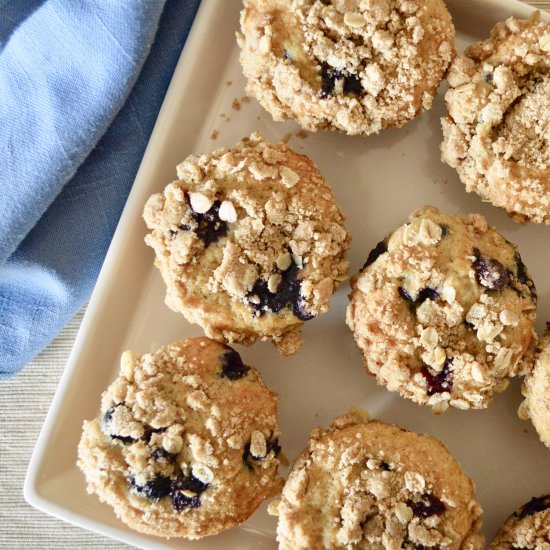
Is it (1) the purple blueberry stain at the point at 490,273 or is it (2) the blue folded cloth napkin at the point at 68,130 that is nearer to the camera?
(1) the purple blueberry stain at the point at 490,273

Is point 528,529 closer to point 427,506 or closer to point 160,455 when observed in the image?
point 427,506

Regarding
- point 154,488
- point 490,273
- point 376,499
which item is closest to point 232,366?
point 154,488

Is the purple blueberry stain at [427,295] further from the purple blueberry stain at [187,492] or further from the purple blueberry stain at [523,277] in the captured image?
the purple blueberry stain at [187,492]

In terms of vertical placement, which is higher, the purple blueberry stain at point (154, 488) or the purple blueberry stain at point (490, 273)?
the purple blueberry stain at point (490, 273)

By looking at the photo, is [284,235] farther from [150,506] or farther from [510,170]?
[150,506]

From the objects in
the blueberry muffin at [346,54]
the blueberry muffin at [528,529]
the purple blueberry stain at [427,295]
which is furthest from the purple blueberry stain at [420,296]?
the blueberry muffin at [528,529]

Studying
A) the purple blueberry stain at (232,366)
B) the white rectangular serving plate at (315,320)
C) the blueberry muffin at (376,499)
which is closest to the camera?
the blueberry muffin at (376,499)

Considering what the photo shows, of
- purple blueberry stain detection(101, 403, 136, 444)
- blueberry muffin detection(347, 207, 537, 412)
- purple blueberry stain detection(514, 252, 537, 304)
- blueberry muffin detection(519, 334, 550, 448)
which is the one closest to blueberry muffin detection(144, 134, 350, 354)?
blueberry muffin detection(347, 207, 537, 412)

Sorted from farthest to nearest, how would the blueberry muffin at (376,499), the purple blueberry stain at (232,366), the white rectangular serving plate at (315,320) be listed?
the white rectangular serving plate at (315,320) → the purple blueberry stain at (232,366) → the blueberry muffin at (376,499)

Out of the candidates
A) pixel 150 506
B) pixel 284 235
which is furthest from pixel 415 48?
pixel 150 506
